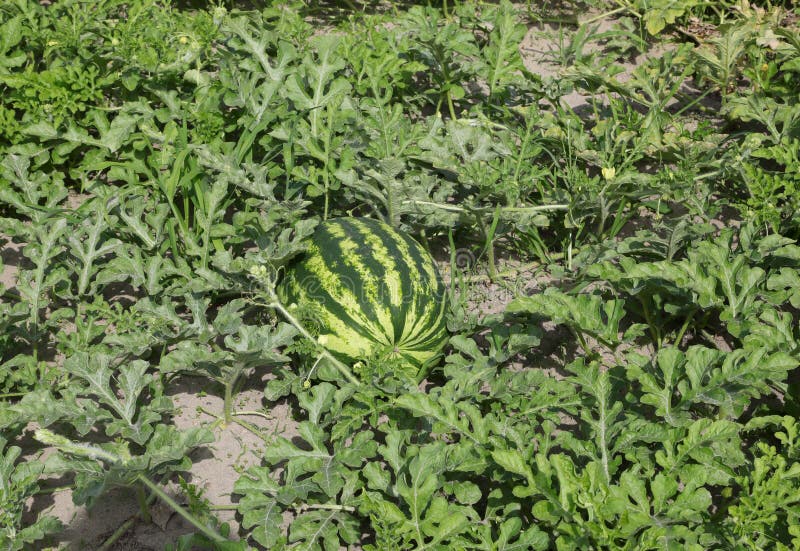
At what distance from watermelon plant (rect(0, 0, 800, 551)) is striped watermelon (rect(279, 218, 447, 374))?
0.01 m

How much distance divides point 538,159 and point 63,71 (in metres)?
2.62

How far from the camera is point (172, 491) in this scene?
3.17 m

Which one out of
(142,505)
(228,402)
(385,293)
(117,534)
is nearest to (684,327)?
(385,293)

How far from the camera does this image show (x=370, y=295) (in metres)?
3.35

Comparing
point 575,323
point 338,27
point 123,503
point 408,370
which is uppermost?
point 338,27

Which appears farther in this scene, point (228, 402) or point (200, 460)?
point (228, 402)

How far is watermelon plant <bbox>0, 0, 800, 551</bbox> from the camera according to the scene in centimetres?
287

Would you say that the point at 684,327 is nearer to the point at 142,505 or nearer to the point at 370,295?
the point at 370,295


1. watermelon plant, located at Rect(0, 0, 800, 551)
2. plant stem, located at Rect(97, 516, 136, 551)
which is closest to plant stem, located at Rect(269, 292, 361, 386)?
watermelon plant, located at Rect(0, 0, 800, 551)

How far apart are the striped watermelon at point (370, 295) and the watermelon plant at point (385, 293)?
0.05 ft

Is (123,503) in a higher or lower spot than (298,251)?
lower

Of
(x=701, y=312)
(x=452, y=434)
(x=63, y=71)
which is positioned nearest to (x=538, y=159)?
(x=701, y=312)

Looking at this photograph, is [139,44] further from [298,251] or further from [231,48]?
[298,251]

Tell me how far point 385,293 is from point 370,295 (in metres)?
0.06
